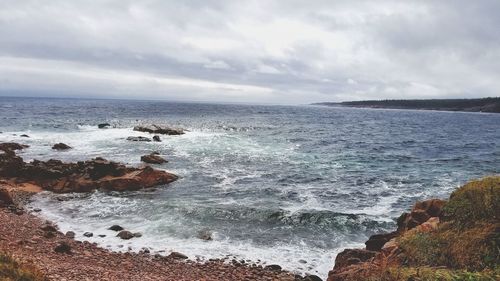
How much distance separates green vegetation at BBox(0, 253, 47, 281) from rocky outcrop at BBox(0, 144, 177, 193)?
17.7m

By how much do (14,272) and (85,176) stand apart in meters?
20.7

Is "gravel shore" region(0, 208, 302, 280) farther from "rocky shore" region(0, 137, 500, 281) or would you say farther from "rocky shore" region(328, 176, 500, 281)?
"rocky shore" region(328, 176, 500, 281)

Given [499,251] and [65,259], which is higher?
[499,251]

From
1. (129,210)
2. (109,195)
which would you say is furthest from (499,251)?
(109,195)

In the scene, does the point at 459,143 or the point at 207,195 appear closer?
the point at 207,195

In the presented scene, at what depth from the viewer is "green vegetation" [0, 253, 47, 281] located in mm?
10102

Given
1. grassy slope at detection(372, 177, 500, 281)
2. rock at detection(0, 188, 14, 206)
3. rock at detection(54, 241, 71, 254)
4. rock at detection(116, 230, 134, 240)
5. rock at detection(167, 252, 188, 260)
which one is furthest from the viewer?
rock at detection(0, 188, 14, 206)

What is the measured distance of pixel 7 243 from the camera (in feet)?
55.0

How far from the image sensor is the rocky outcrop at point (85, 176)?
28562mm

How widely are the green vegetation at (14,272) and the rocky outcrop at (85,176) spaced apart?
58.0ft

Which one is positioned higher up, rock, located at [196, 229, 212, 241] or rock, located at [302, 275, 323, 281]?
rock, located at [302, 275, 323, 281]

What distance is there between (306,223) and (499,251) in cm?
1325

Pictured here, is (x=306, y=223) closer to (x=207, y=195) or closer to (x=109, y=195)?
(x=207, y=195)

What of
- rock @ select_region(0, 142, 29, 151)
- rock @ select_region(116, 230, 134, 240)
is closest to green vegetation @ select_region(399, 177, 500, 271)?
rock @ select_region(116, 230, 134, 240)
